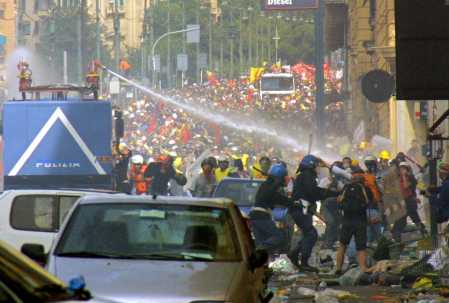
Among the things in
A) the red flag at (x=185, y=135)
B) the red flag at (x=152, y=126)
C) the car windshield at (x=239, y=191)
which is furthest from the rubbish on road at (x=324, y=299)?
the red flag at (x=152, y=126)

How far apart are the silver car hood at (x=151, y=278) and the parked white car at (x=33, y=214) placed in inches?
200

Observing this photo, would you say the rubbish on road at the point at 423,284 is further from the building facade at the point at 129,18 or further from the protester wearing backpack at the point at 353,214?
the building facade at the point at 129,18

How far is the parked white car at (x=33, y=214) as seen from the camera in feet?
49.3

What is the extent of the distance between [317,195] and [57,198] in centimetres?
648

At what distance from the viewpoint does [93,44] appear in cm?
12506

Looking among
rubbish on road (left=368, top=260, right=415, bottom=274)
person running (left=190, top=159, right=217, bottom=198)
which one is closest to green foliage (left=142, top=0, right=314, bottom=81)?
person running (left=190, top=159, right=217, bottom=198)

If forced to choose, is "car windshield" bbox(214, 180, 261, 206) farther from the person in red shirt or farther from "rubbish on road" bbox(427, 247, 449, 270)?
the person in red shirt

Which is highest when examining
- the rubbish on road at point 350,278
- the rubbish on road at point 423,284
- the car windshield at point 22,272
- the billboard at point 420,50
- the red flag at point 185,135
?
the billboard at point 420,50

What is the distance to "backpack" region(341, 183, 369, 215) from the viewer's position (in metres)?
19.8

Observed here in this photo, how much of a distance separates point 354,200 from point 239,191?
140 inches

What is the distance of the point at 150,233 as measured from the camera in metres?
10.4

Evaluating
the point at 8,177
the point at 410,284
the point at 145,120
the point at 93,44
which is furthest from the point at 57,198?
the point at 93,44

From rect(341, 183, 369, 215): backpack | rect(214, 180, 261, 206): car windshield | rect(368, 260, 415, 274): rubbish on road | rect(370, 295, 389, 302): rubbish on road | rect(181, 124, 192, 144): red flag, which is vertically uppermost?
rect(341, 183, 369, 215): backpack

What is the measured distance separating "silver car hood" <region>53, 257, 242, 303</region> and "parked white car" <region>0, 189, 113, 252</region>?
200 inches
